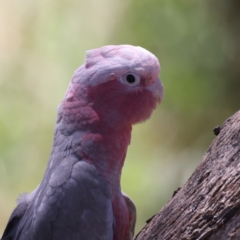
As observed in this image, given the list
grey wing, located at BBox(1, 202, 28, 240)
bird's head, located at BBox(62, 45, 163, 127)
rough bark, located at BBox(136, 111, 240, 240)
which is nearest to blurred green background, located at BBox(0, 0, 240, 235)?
grey wing, located at BBox(1, 202, 28, 240)

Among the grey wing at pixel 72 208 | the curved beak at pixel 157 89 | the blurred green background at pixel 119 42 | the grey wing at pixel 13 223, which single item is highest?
the blurred green background at pixel 119 42

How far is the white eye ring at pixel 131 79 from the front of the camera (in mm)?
1642

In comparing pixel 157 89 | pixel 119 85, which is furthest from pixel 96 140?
pixel 157 89

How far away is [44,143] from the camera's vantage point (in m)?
3.02

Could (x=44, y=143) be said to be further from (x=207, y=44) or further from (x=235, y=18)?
(x=235, y=18)

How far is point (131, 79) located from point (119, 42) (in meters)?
1.48

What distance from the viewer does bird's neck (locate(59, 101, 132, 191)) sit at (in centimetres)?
162

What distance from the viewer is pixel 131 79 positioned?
5.42 feet

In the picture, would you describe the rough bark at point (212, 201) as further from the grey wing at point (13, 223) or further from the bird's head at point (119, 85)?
the grey wing at point (13, 223)

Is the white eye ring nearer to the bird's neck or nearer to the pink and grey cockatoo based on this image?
the pink and grey cockatoo

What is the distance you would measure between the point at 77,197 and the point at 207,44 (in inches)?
81.6

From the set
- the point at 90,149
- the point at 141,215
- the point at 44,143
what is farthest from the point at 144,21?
the point at 90,149

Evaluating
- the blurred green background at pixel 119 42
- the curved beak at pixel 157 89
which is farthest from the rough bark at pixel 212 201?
the blurred green background at pixel 119 42

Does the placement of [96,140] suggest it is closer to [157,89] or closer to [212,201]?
[157,89]
